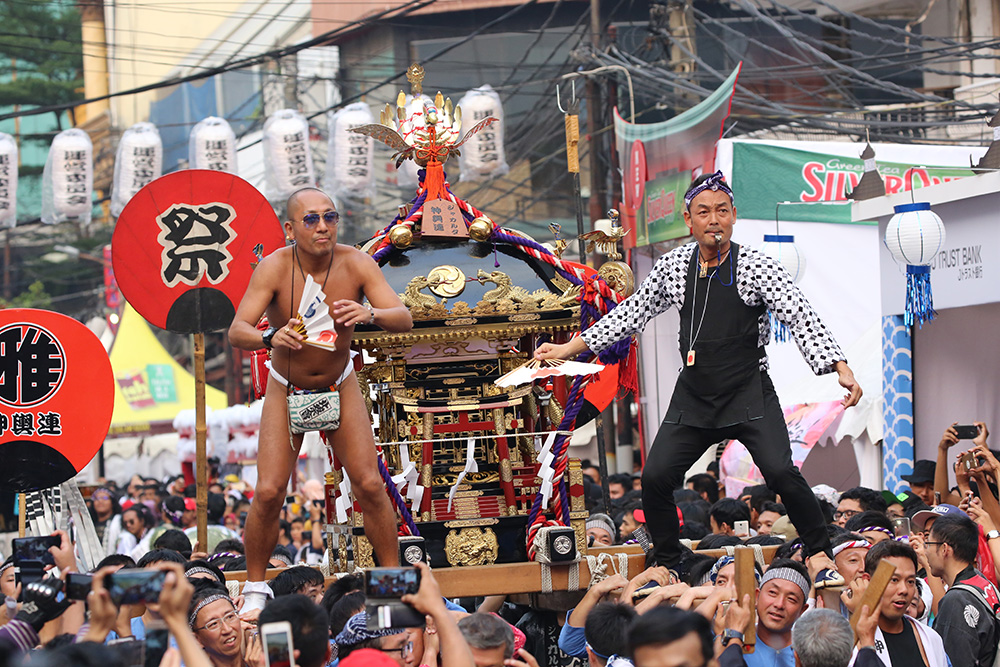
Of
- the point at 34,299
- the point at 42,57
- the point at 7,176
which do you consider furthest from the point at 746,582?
the point at 42,57

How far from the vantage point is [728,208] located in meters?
6.11

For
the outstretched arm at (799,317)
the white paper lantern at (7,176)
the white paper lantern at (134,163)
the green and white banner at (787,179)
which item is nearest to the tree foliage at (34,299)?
the white paper lantern at (7,176)

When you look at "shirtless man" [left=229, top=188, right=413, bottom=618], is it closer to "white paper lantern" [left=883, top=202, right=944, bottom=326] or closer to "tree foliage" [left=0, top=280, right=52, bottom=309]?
"white paper lantern" [left=883, top=202, right=944, bottom=326]

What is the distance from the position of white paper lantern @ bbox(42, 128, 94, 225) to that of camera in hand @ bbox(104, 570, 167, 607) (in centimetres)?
1814

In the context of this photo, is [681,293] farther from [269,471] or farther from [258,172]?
[258,172]

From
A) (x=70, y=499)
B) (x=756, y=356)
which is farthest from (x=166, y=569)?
(x=70, y=499)

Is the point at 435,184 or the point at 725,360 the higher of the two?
the point at 435,184

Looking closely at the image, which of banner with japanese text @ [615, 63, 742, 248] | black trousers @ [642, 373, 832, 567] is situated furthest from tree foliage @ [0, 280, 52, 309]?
black trousers @ [642, 373, 832, 567]

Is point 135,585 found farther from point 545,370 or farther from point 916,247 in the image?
point 916,247

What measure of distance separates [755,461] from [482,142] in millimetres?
14034

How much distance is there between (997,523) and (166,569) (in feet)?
17.0

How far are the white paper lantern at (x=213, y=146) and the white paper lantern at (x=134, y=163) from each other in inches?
26.7

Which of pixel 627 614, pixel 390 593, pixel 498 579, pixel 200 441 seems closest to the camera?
pixel 390 593

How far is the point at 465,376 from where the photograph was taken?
7.75 meters
